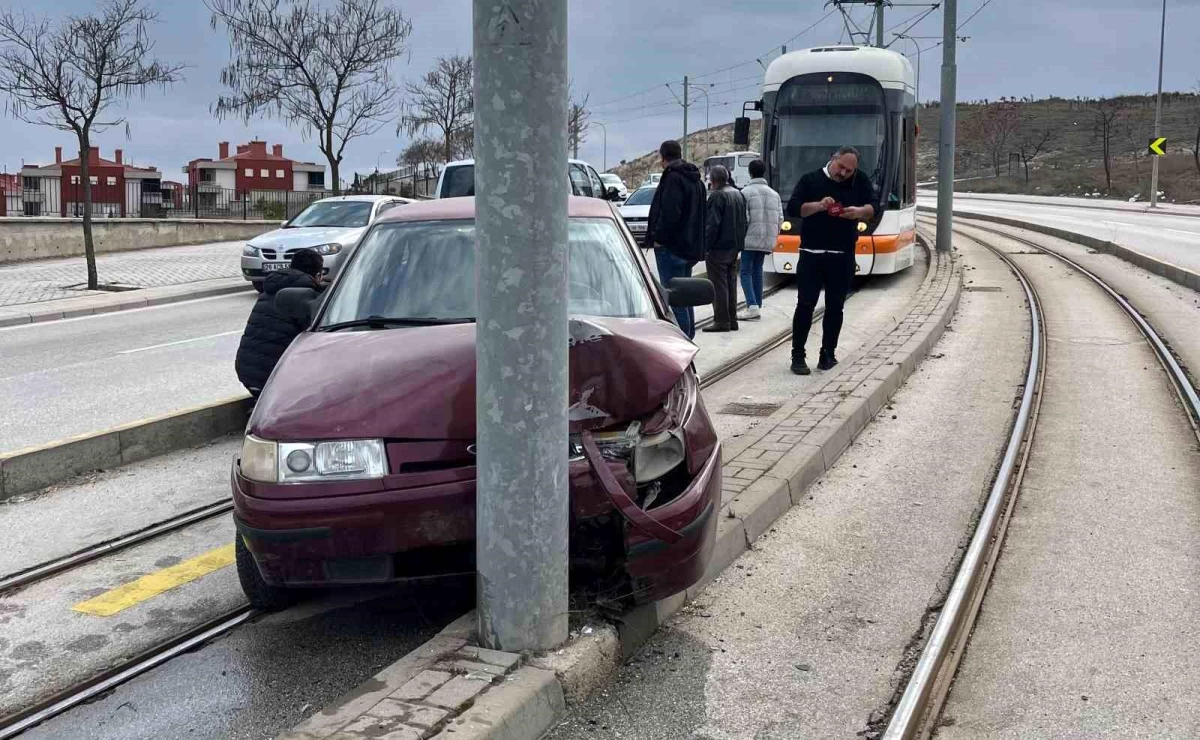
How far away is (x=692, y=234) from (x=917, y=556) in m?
6.06

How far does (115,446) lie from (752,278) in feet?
28.1

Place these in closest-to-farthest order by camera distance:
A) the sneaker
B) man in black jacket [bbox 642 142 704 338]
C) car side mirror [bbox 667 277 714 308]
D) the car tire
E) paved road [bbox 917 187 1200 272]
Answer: the car tire
car side mirror [bbox 667 277 714 308]
man in black jacket [bbox 642 142 704 338]
the sneaker
paved road [bbox 917 187 1200 272]

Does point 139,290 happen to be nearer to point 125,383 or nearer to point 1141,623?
point 125,383

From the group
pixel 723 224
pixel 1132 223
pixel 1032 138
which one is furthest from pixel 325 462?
pixel 1032 138

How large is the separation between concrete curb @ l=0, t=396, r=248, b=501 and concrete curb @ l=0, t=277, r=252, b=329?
9.32m

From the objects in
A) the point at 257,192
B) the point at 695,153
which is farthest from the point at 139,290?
the point at 695,153

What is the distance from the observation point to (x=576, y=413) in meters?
4.22

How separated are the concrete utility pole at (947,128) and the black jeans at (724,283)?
10.9 metres

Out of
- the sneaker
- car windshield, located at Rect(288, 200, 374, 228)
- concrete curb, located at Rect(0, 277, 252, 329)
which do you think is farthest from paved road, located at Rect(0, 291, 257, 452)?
the sneaker

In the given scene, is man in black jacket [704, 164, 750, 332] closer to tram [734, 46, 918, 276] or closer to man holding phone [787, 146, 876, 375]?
man holding phone [787, 146, 876, 375]

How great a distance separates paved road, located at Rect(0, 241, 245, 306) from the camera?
66.2ft

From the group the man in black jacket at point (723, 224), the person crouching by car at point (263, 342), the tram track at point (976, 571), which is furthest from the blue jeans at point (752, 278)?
the person crouching by car at point (263, 342)

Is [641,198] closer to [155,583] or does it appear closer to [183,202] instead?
[183,202]

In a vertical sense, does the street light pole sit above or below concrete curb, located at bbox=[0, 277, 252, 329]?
above
